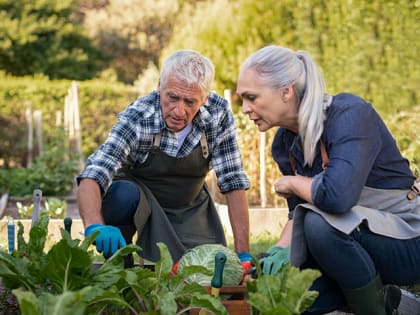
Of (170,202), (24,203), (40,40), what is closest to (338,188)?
(170,202)

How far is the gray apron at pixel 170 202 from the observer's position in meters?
3.80

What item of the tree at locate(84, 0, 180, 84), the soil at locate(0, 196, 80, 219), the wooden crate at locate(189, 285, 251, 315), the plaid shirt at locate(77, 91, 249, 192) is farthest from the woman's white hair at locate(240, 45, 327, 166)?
the tree at locate(84, 0, 180, 84)

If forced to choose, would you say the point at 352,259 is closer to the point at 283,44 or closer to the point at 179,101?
the point at 179,101

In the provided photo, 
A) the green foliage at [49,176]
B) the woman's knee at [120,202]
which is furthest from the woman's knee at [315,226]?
the green foliage at [49,176]

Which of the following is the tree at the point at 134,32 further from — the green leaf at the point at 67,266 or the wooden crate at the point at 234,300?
the green leaf at the point at 67,266

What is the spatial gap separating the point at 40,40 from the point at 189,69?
54.1 feet

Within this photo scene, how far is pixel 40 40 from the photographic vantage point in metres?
19.4

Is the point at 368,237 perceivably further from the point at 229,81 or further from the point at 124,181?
the point at 229,81

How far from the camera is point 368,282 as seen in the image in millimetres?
2900

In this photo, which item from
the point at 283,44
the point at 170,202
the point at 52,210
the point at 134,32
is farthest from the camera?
the point at 134,32

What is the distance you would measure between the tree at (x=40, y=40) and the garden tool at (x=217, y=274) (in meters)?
16.6

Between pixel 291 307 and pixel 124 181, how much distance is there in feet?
5.16

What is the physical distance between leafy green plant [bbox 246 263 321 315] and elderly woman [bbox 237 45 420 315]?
0.50m

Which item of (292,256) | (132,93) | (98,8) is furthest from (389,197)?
(98,8)
